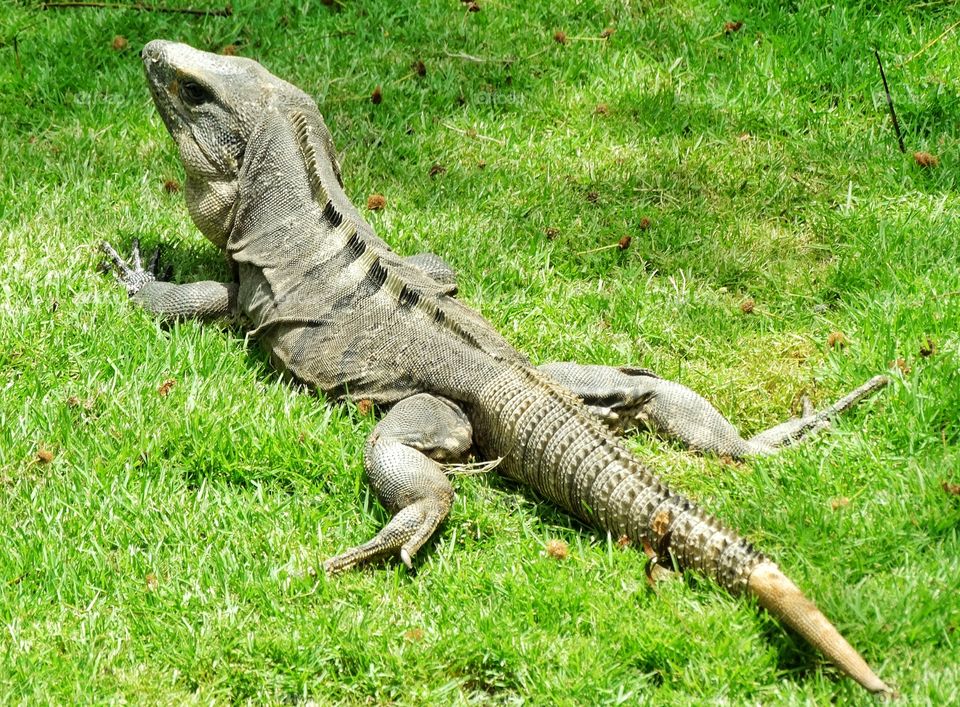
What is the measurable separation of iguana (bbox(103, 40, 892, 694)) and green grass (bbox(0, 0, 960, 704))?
133mm

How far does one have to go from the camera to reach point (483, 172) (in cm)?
682

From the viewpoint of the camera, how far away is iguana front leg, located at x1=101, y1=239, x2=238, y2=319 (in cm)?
551

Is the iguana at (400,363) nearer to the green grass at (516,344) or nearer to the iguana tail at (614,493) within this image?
the iguana tail at (614,493)

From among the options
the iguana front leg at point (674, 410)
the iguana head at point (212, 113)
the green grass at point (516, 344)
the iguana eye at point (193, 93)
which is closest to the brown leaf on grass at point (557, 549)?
the green grass at point (516, 344)

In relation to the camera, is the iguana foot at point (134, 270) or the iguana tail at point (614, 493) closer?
the iguana tail at point (614, 493)

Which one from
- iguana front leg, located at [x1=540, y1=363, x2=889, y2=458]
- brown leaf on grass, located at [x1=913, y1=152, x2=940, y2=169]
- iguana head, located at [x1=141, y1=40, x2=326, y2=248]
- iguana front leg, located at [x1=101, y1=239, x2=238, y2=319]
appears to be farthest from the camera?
brown leaf on grass, located at [x1=913, y1=152, x2=940, y2=169]

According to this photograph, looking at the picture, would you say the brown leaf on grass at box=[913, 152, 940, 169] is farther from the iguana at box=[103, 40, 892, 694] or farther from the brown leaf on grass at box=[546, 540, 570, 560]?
the brown leaf on grass at box=[546, 540, 570, 560]

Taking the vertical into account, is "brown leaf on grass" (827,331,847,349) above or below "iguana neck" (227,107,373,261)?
below

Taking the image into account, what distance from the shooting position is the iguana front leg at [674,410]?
4.94 m

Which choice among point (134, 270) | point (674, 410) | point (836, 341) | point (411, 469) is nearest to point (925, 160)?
point (836, 341)

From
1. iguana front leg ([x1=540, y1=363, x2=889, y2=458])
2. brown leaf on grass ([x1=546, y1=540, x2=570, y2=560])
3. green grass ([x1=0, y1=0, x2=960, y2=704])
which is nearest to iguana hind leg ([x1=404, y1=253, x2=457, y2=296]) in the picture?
green grass ([x1=0, y1=0, x2=960, y2=704])

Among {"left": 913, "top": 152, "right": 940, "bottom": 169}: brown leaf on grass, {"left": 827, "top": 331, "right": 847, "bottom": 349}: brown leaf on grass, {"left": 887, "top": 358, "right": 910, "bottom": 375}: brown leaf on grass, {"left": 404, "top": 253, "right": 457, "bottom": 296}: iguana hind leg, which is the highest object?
{"left": 913, "top": 152, "right": 940, "bottom": 169}: brown leaf on grass

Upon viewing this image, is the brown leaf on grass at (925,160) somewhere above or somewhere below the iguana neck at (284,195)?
below

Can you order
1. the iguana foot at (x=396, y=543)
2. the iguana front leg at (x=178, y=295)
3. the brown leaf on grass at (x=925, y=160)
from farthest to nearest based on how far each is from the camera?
the brown leaf on grass at (x=925, y=160) → the iguana front leg at (x=178, y=295) → the iguana foot at (x=396, y=543)
